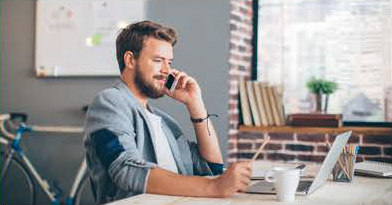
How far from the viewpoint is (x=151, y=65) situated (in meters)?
2.04

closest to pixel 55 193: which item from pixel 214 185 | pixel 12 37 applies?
pixel 12 37

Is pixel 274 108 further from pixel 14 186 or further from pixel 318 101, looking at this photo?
pixel 14 186

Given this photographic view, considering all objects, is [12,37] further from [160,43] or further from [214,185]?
[214,185]

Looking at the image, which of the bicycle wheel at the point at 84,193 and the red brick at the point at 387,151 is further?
the bicycle wheel at the point at 84,193

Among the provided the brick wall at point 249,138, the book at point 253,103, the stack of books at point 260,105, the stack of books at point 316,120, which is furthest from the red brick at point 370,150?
the book at point 253,103

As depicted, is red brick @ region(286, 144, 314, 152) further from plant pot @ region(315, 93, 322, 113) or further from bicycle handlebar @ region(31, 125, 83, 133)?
bicycle handlebar @ region(31, 125, 83, 133)

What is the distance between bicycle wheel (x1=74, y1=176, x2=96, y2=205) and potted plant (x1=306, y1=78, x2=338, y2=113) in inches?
65.2

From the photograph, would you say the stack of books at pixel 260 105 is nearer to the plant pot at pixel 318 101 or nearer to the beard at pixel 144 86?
the plant pot at pixel 318 101

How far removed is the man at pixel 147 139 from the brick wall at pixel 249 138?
140 centimetres

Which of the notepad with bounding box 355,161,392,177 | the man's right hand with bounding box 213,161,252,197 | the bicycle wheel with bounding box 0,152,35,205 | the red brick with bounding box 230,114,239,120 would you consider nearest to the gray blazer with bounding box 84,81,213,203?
the man's right hand with bounding box 213,161,252,197

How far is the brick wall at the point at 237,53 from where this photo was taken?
11.7 ft

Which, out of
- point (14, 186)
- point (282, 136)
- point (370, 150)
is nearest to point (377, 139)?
point (370, 150)

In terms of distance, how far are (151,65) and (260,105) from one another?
1754 millimetres

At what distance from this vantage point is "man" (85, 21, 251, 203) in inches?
61.3
